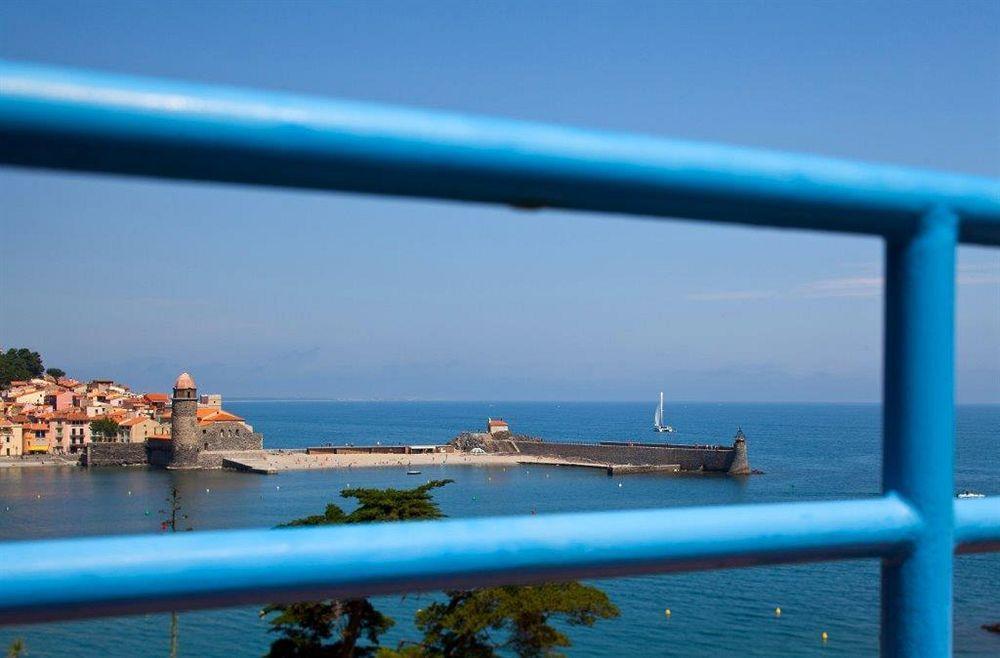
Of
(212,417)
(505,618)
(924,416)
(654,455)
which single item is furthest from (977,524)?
(212,417)

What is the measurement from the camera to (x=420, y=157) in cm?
47

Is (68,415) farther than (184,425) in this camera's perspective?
Yes

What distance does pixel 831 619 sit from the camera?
1589 centimetres

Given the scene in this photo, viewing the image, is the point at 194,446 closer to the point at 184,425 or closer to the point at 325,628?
→ the point at 184,425

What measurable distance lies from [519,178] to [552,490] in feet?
139

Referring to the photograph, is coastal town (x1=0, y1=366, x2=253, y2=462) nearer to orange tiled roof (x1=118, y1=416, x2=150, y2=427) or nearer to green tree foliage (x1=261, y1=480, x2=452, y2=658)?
orange tiled roof (x1=118, y1=416, x2=150, y2=427)

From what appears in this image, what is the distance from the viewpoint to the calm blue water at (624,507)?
1473 centimetres

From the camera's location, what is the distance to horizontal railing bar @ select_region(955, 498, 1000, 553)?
618mm

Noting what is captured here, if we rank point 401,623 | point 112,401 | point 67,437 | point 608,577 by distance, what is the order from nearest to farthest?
point 608,577 < point 401,623 < point 67,437 < point 112,401

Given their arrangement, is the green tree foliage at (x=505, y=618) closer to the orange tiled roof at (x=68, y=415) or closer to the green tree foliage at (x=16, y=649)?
the green tree foliage at (x=16, y=649)

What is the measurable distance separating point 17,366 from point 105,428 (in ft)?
35.8

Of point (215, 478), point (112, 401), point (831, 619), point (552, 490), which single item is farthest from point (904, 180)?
point (112, 401)

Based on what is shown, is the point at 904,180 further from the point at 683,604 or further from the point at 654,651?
the point at 683,604

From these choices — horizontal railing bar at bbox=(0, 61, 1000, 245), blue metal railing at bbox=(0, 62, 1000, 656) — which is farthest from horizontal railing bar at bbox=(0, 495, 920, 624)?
horizontal railing bar at bbox=(0, 61, 1000, 245)
